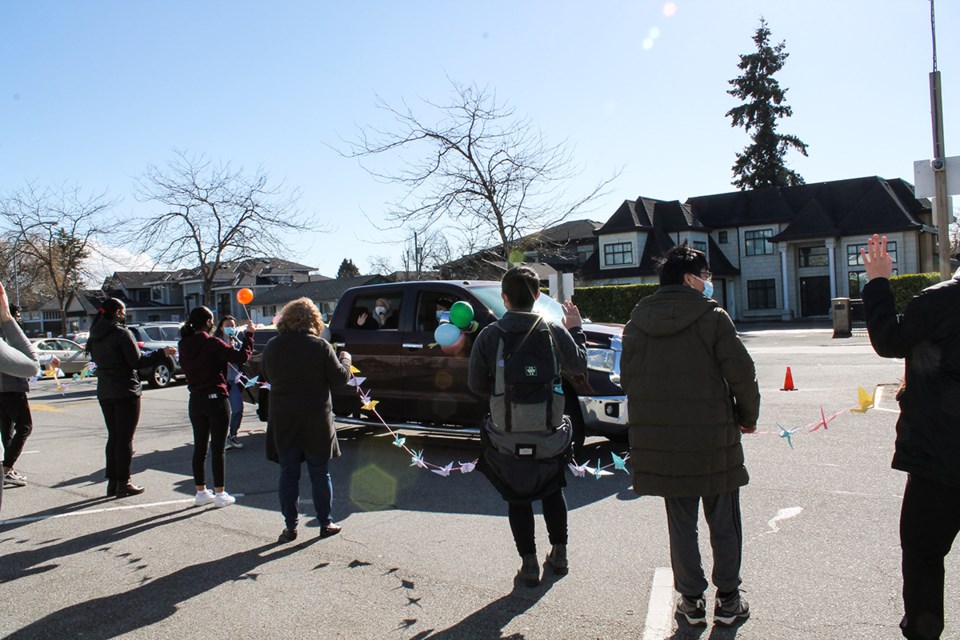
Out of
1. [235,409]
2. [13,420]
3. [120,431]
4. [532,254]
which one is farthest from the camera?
[532,254]

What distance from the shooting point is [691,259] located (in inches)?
146

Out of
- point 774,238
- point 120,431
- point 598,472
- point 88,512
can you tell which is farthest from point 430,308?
point 774,238

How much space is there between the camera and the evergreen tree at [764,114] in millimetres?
51688

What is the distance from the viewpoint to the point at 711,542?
3662mm

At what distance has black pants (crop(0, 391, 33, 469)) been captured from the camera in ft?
25.8

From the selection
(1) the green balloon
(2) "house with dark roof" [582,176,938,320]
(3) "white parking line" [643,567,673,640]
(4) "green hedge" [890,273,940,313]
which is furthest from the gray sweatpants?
(2) "house with dark roof" [582,176,938,320]

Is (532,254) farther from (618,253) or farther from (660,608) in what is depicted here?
(660,608)

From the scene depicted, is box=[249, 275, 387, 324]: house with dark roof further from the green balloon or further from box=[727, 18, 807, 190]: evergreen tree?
the green balloon

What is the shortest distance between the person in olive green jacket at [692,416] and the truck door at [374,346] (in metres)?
4.99

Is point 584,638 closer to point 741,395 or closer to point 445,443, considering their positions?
point 741,395

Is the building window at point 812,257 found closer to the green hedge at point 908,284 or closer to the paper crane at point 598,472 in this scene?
the green hedge at point 908,284

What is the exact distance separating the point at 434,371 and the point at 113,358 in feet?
10.3

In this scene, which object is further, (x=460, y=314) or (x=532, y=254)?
(x=532, y=254)

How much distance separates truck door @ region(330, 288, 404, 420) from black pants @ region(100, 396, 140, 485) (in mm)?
2268
